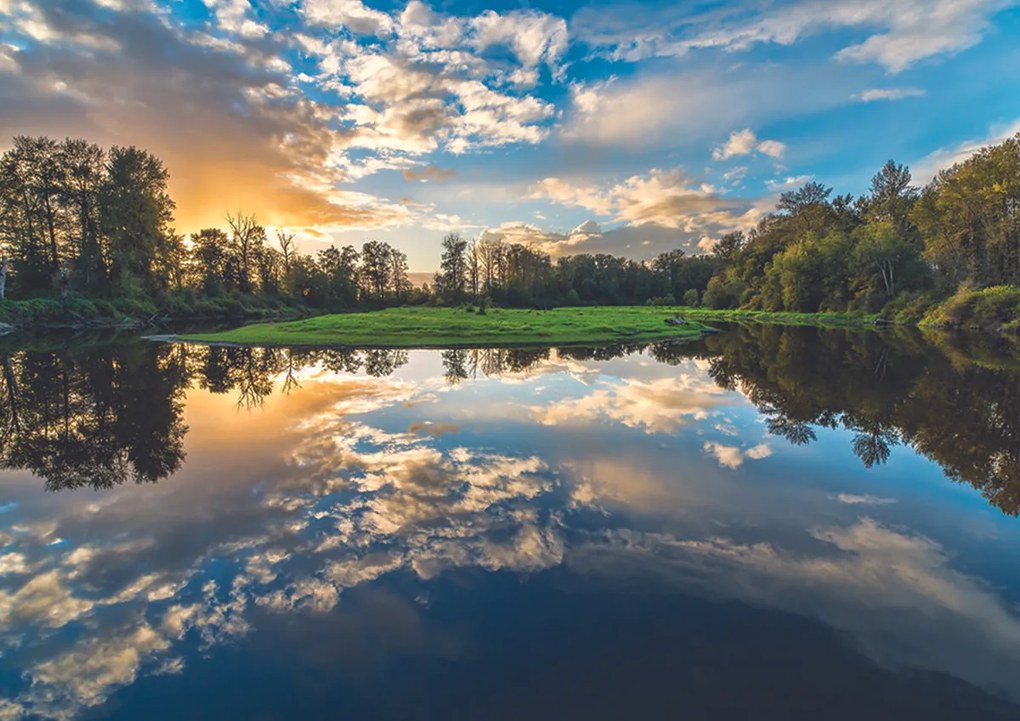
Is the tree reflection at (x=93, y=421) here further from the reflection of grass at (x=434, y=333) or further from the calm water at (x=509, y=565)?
the reflection of grass at (x=434, y=333)

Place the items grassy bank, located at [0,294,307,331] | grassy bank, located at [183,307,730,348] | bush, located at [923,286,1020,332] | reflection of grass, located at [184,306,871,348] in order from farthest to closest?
grassy bank, located at [0,294,307,331], bush, located at [923,286,1020,332], reflection of grass, located at [184,306,871,348], grassy bank, located at [183,307,730,348]

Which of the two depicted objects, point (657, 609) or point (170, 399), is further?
point (170, 399)

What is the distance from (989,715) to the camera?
411 cm

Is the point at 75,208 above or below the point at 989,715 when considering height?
above

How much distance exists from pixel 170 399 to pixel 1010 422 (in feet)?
91.6

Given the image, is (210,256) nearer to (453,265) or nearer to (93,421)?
(453,265)

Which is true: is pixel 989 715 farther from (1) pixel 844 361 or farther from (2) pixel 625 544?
(1) pixel 844 361

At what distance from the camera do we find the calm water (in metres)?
4.41

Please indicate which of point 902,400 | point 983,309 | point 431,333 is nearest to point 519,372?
point 902,400

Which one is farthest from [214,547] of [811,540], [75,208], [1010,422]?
[75,208]

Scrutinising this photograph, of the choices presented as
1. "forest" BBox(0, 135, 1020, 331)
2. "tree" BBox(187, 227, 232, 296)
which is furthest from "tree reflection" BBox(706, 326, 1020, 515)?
"tree" BBox(187, 227, 232, 296)

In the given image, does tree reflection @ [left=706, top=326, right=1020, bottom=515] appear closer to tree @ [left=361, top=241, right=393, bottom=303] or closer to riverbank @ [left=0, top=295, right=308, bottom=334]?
riverbank @ [left=0, top=295, right=308, bottom=334]

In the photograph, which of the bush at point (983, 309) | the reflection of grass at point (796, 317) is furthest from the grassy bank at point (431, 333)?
the reflection of grass at point (796, 317)

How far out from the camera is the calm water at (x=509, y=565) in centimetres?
441
